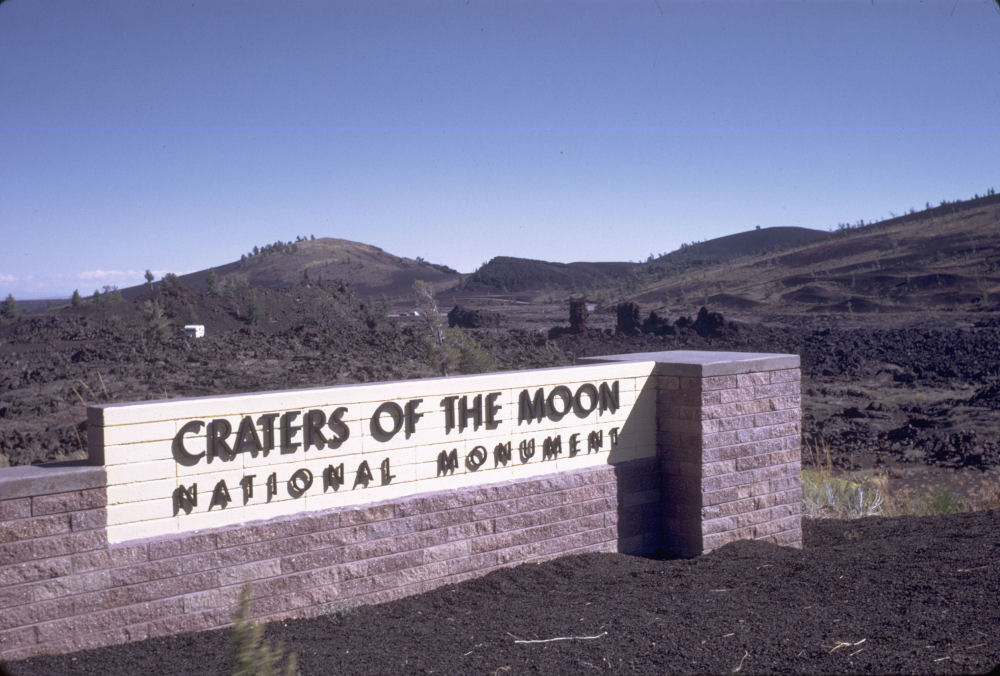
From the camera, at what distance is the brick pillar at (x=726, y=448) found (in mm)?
8250

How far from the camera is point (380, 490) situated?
689 cm

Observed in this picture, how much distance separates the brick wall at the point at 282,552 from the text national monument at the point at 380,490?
0.04ft

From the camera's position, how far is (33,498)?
5324 mm

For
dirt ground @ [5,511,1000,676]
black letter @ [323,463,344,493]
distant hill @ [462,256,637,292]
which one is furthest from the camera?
distant hill @ [462,256,637,292]

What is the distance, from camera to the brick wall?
5.34 metres

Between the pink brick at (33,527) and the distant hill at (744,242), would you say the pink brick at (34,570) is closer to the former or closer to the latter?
the pink brick at (33,527)

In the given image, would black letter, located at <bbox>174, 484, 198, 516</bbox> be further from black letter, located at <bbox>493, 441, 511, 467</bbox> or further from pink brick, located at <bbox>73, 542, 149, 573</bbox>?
black letter, located at <bbox>493, 441, 511, 467</bbox>

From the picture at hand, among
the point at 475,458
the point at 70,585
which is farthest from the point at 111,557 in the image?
the point at 475,458

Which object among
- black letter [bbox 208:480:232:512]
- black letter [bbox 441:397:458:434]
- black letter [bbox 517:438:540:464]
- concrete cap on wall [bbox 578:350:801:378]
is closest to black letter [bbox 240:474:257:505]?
black letter [bbox 208:480:232:512]

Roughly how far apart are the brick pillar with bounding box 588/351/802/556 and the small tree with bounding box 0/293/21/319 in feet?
126

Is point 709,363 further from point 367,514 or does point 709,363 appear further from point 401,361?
point 401,361

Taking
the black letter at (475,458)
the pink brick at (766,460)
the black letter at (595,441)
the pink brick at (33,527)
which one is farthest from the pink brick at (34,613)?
the pink brick at (766,460)

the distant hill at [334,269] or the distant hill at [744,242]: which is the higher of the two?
the distant hill at [744,242]

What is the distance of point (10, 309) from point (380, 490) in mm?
39231
